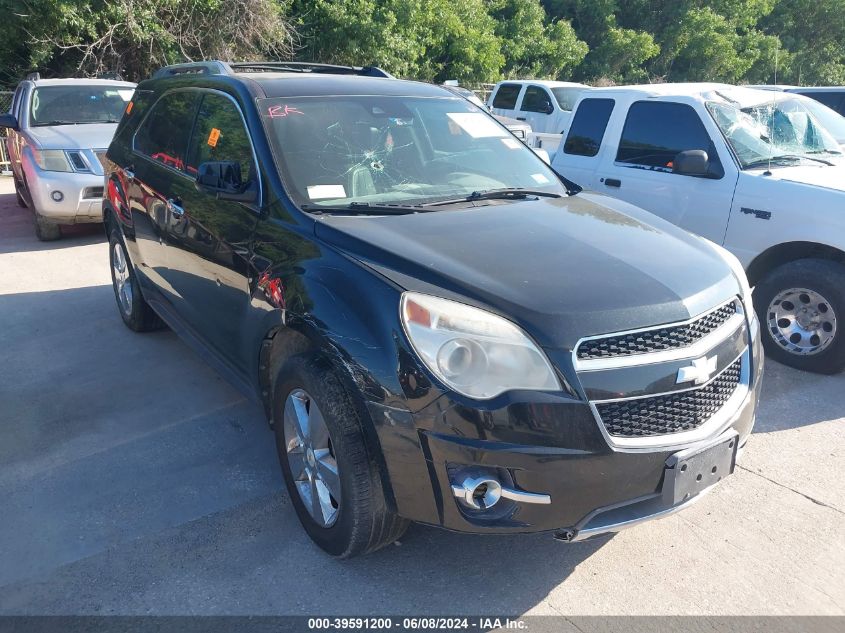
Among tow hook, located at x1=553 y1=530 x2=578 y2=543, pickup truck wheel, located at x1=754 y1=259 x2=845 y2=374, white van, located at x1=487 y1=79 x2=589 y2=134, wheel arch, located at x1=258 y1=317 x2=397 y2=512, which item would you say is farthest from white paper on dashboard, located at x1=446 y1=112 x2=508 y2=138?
white van, located at x1=487 y1=79 x2=589 y2=134

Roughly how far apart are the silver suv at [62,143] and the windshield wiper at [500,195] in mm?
6142

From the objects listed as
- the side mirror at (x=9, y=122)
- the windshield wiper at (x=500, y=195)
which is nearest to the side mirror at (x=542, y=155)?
the windshield wiper at (x=500, y=195)

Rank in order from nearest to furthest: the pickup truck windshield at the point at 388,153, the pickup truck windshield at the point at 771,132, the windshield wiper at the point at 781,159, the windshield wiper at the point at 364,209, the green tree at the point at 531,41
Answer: the windshield wiper at the point at 364,209, the pickup truck windshield at the point at 388,153, the windshield wiper at the point at 781,159, the pickup truck windshield at the point at 771,132, the green tree at the point at 531,41

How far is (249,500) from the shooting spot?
140 inches

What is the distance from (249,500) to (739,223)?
396 centimetres

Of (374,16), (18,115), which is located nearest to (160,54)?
(374,16)

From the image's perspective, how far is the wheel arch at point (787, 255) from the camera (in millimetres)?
5055

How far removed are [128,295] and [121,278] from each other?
0.67 feet

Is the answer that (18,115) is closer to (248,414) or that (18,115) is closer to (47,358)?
(47,358)

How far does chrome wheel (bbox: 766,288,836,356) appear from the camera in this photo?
5.03 meters

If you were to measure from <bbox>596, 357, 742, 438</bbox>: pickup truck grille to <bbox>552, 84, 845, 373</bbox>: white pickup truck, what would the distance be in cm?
269

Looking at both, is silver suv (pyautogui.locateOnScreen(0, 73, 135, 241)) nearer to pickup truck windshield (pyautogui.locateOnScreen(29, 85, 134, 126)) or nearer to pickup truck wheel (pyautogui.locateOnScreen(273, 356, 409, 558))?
pickup truck windshield (pyautogui.locateOnScreen(29, 85, 134, 126))

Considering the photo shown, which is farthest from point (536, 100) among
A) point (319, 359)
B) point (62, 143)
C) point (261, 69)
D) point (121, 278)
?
point (319, 359)

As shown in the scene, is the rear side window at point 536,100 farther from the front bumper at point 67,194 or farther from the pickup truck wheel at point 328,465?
the pickup truck wheel at point 328,465
